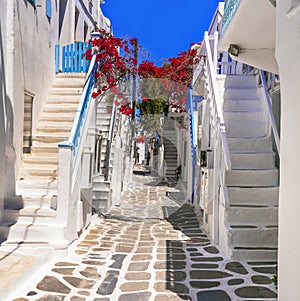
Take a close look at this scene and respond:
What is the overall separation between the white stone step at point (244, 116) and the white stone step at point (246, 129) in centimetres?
19

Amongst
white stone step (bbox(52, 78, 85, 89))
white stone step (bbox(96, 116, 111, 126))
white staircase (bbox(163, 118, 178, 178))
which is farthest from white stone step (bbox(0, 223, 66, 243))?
white staircase (bbox(163, 118, 178, 178))

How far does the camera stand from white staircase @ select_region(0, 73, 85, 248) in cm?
622

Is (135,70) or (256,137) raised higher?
(135,70)

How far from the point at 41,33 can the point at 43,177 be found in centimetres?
377

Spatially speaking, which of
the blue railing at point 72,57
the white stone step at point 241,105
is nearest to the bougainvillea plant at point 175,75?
the blue railing at point 72,57

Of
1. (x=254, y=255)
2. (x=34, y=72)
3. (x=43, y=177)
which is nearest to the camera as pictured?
(x=254, y=255)

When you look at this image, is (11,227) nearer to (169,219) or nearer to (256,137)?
(169,219)

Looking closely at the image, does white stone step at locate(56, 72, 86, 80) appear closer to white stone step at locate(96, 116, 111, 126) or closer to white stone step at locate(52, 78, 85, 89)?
white stone step at locate(52, 78, 85, 89)

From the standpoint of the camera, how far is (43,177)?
7.89 metres

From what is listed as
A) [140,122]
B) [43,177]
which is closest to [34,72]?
[43,177]

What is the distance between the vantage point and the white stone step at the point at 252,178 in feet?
22.8

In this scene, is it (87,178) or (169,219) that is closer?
(87,178)

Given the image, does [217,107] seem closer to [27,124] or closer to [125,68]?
[125,68]

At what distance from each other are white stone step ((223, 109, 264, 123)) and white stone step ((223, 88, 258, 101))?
1.77ft
